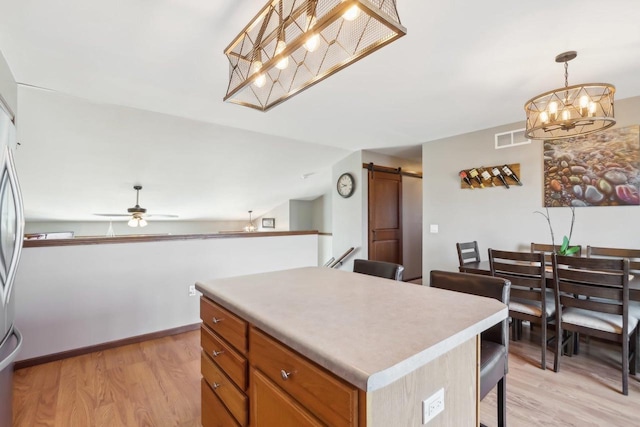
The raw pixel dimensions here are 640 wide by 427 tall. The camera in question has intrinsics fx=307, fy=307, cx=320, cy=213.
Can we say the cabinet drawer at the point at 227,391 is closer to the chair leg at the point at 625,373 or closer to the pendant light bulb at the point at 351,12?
the pendant light bulb at the point at 351,12

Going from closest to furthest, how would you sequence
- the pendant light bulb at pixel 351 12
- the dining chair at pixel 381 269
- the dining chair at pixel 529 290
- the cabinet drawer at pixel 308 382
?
the cabinet drawer at pixel 308 382 → the pendant light bulb at pixel 351 12 → the dining chair at pixel 381 269 → the dining chair at pixel 529 290

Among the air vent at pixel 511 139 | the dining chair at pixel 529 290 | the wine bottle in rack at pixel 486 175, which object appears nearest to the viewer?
the dining chair at pixel 529 290

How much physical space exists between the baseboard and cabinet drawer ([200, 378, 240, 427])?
1.75 m

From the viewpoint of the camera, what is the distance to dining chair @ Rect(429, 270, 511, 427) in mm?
1333

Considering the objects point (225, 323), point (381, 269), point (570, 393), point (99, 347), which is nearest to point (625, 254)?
point (570, 393)

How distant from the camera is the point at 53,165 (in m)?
4.07

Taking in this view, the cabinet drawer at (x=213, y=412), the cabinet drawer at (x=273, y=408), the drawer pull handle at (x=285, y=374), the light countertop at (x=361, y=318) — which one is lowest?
the cabinet drawer at (x=213, y=412)

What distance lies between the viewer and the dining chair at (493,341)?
4.37ft

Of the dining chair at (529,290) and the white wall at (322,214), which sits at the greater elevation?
the white wall at (322,214)

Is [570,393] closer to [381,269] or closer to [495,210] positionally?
[381,269]

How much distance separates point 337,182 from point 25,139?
4.14 meters

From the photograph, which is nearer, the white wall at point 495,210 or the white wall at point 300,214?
the white wall at point 495,210

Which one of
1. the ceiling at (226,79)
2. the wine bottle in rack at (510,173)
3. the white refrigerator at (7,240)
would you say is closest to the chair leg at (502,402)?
the ceiling at (226,79)

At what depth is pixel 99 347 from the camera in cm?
278
